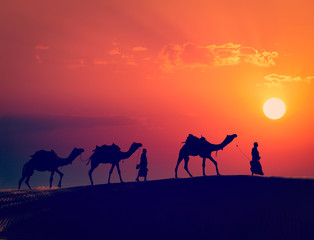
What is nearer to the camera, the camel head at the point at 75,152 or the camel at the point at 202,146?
the camel at the point at 202,146

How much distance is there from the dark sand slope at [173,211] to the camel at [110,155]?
4.60 m

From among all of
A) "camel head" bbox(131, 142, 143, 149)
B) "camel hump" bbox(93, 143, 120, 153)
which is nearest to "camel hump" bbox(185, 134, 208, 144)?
"camel head" bbox(131, 142, 143, 149)

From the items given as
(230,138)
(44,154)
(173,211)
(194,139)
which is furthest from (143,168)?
(173,211)

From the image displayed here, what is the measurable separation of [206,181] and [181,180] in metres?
1.72

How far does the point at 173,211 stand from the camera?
25406 mm

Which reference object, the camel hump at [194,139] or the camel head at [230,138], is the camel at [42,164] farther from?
the camel head at [230,138]

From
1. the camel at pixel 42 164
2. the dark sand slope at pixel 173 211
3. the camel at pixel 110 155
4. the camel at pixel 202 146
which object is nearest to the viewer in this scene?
the dark sand slope at pixel 173 211

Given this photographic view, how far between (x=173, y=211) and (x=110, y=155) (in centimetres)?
1082

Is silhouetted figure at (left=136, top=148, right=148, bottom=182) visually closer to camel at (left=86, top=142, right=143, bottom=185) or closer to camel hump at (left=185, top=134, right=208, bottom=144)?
camel at (left=86, top=142, right=143, bottom=185)

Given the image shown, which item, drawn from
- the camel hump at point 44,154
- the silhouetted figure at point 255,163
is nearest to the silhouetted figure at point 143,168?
the camel hump at point 44,154

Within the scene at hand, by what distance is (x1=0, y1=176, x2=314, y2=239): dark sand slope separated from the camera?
22.5 meters

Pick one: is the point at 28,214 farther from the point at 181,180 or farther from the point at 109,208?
the point at 181,180

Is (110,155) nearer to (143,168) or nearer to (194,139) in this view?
(143,168)

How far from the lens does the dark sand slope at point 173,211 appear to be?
2255 cm
